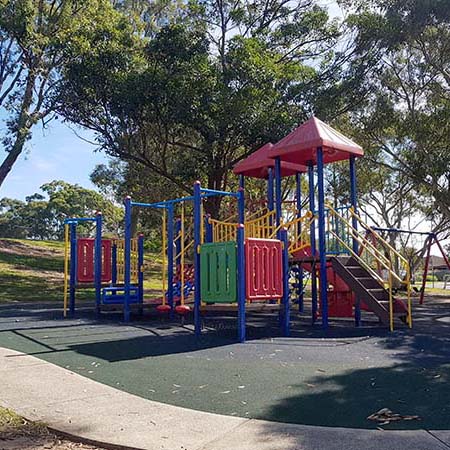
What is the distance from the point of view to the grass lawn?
18.9 m

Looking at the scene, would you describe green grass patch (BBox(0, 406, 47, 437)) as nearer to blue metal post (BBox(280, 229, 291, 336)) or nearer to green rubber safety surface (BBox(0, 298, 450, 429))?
green rubber safety surface (BBox(0, 298, 450, 429))

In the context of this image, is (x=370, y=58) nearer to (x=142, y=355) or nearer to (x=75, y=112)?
(x=75, y=112)

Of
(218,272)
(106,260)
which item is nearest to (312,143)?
A: (218,272)

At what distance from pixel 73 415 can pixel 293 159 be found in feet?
29.0

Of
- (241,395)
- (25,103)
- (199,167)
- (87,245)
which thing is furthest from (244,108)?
(241,395)

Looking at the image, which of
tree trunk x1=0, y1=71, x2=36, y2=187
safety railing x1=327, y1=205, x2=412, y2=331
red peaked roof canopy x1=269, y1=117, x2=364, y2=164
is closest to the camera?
safety railing x1=327, y1=205, x2=412, y2=331

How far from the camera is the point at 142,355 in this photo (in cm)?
754

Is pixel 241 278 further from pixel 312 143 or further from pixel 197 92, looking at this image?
pixel 197 92

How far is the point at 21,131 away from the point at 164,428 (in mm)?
16817

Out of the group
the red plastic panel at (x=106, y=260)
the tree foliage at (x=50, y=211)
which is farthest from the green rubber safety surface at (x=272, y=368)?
the tree foliage at (x=50, y=211)

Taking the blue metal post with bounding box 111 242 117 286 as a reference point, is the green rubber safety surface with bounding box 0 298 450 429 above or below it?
below

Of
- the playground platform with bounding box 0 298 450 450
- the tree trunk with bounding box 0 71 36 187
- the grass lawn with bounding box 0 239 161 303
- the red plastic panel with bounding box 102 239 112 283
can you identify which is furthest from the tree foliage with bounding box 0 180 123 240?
the playground platform with bounding box 0 298 450 450

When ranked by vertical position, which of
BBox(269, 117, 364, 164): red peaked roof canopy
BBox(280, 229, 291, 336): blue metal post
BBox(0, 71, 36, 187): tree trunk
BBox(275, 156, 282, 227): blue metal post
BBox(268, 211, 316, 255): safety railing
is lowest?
BBox(280, 229, 291, 336): blue metal post

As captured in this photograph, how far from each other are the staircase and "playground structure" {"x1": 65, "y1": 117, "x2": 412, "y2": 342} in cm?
2
